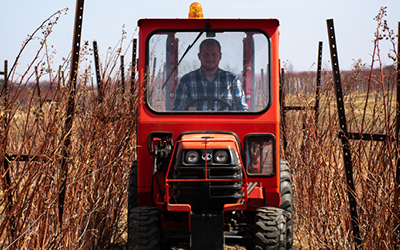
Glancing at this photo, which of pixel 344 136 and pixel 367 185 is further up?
pixel 344 136

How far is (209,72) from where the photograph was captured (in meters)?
4.23

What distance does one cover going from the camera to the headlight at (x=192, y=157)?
368 cm

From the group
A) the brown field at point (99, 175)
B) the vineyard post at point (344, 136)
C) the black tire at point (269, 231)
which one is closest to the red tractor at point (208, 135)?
the black tire at point (269, 231)

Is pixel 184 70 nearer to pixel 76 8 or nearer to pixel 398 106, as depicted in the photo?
pixel 76 8

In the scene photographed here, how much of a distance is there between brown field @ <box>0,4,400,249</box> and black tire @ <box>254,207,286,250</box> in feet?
1.22

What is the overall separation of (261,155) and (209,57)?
3.34ft

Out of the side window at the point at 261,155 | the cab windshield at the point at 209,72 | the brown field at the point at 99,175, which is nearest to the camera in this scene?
the brown field at the point at 99,175

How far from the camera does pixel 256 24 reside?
13.9ft

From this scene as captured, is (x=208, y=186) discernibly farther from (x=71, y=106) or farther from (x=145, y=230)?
(x=71, y=106)

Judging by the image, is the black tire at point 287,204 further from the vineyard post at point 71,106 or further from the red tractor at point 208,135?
the vineyard post at point 71,106

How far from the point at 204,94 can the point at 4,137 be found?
191 cm

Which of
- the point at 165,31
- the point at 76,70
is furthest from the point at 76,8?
the point at 165,31

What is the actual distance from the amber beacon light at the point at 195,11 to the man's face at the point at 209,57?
1.05 ft

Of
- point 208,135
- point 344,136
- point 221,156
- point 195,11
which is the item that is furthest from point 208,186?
point 195,11
